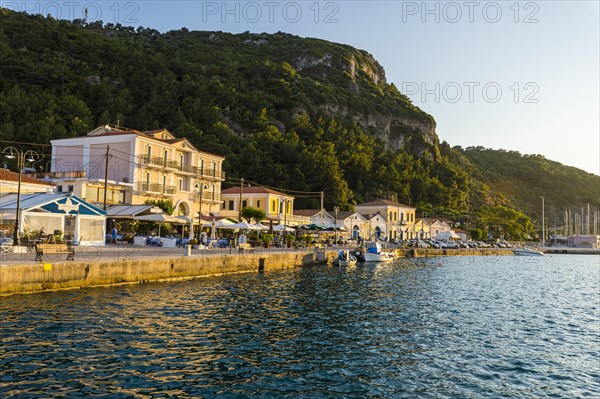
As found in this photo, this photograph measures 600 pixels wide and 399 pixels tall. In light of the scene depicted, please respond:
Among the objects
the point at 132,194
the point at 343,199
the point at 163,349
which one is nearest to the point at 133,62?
the point at 343,199

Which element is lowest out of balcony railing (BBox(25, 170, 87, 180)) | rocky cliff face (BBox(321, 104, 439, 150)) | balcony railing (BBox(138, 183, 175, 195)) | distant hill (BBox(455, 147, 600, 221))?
balcony railing (BBox(138, 183, 175, 195))

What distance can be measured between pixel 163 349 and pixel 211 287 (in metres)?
11.7

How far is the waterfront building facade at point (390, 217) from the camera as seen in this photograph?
81037mm

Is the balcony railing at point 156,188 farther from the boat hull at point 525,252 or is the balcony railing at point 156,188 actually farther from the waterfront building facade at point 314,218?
the boat hull at point 525,252

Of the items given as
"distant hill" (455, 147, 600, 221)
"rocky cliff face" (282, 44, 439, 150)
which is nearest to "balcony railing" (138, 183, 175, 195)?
"rocky cliff face" (282, 44, 439, 150)

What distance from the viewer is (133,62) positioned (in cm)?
9669

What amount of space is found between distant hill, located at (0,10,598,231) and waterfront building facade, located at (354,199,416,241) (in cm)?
372

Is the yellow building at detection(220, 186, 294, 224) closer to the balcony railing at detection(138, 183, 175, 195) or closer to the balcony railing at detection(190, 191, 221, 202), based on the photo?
the balcony railing at detection(190, 191, 221, 202)

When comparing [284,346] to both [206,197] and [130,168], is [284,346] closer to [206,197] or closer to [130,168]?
[130,168]

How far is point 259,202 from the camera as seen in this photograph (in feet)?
195

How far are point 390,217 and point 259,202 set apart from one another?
31529 mm

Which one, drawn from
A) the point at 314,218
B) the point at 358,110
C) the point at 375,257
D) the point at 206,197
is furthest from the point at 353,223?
the point at 358,110

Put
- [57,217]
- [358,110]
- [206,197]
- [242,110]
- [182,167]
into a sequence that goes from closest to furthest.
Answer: [57,217] < [182,167] < [206,197] < [242,110] < [358,110]

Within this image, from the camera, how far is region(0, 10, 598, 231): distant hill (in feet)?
250
